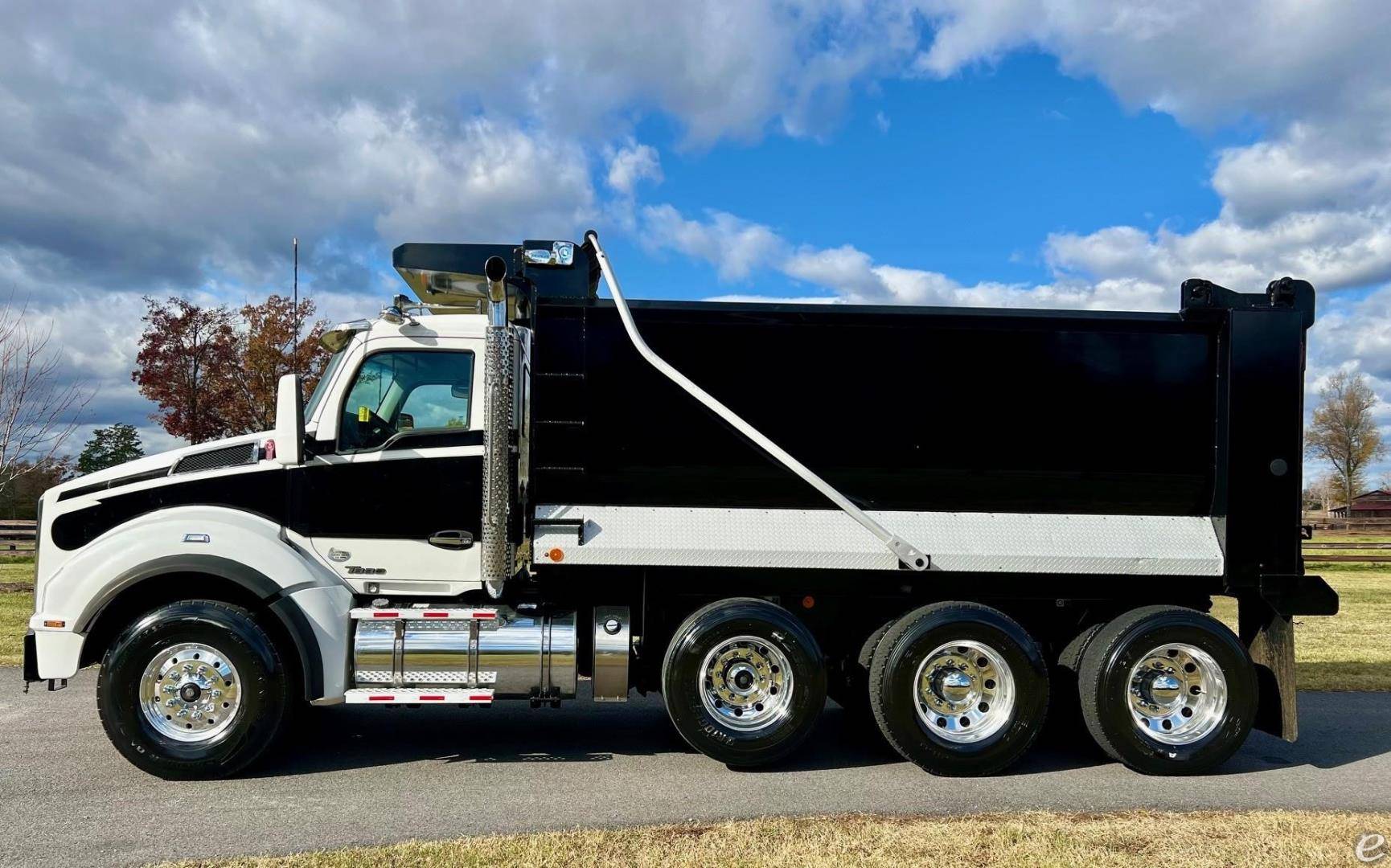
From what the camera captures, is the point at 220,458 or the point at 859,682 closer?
the point at 220,458

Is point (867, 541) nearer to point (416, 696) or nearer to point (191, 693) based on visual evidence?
point (416, 696)

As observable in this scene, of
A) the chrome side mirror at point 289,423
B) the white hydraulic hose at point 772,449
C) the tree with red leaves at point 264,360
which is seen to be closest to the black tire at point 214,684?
the chrome side mirror at point 289,423

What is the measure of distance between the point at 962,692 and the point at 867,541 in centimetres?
113

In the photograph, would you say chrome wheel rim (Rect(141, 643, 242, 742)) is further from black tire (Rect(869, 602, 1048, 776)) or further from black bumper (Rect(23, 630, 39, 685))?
black tire (Rect(869, 602, 1048, 776))

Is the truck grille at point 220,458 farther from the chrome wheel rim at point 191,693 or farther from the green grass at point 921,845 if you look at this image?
the green grass at point 921,845

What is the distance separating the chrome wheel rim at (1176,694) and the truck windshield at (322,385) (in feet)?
18.2

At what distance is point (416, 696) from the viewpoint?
5.91 meters

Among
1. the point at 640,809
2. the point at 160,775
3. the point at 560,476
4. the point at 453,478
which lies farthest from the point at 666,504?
the point at 160,775

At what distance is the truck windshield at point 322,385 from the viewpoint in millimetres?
6293

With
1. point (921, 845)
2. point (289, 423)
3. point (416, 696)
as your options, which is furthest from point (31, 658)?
point (921, 845)

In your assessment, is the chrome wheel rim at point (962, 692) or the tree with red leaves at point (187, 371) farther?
the tree with red leaves at point (187, 371)

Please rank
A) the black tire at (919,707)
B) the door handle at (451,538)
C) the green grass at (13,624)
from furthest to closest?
1. the green grass at (13,624)
2. the door handle at (451,538)
3. the black tire at (919,707)

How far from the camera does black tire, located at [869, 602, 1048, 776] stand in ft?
19.5

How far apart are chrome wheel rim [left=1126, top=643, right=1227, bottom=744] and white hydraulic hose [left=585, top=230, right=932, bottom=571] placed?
64.1 inches
